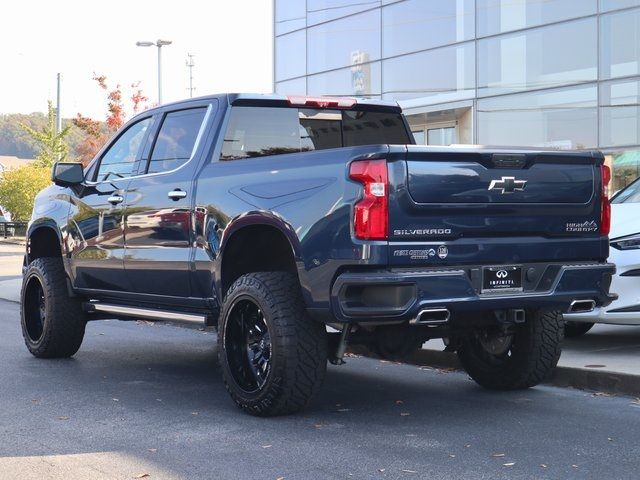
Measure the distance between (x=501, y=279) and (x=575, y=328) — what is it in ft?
13.7

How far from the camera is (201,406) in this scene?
683cm

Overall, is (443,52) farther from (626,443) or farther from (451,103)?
(626,443)

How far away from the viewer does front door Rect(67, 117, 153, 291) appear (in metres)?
7.97

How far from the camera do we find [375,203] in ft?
18.6

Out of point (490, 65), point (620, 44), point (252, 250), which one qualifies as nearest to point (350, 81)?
point (490, 65)

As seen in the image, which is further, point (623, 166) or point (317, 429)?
point (623, 166)

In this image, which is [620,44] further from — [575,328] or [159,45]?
[159,45]

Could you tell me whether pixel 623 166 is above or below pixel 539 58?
below

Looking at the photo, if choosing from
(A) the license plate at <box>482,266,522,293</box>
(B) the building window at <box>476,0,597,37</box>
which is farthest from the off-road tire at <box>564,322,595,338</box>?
(B) the building window at <box>476,0,597,37</box>

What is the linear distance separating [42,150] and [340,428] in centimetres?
4979

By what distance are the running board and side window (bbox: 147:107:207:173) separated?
1.05m

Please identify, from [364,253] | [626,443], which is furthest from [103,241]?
[626,443]

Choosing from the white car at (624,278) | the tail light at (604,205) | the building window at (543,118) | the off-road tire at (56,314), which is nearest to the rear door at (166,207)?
the off-road tire at (56,314)

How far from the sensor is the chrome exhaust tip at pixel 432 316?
5.70 meters
